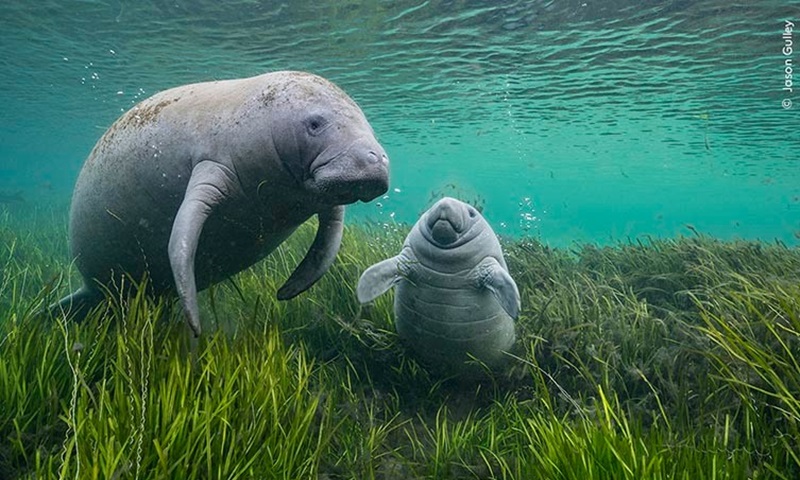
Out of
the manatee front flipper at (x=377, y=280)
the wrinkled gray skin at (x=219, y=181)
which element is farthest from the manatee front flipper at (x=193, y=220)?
the manatee front flipper at (x=377, y=280)

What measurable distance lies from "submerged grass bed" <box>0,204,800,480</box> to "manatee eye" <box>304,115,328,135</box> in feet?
4.51

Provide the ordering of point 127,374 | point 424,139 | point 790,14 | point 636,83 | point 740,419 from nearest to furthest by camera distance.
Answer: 1. point 127,374
2. point 740,419
3. point 790,14
4. point 636,83
5. point 424,139

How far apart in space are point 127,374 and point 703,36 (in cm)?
1697

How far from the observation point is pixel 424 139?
38.0 m

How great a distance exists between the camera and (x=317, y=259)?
4.80m

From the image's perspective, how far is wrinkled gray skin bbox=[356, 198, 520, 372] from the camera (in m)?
5.18

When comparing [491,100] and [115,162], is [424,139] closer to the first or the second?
[491,100]

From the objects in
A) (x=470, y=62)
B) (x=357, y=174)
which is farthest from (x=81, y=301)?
(x=470, y=62)

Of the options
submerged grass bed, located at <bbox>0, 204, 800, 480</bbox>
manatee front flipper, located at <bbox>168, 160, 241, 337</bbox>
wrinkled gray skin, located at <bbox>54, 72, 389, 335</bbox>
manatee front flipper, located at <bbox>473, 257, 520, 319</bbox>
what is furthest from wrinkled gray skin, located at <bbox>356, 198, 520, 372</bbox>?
manatee front flipper, located at <bbox>168, 160, 241, 337</bbox>

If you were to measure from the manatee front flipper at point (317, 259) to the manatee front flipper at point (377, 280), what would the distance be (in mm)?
532

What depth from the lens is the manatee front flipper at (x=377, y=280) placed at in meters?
5.21

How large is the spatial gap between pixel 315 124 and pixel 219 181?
83cm

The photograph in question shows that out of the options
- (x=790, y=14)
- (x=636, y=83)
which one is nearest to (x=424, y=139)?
(x=636, y=83)

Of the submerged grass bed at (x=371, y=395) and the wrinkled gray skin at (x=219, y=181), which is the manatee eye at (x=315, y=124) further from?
the submerged grass bed at (x=371, y=395)
